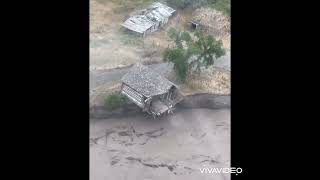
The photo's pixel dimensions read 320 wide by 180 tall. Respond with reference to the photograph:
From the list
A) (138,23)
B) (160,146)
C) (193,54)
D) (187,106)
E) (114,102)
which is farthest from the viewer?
(138,23)

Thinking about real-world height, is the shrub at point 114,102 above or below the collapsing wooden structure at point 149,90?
below

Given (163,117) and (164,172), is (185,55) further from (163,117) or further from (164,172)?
(164,172)

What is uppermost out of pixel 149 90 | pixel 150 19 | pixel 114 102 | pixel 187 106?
pixel 150 19

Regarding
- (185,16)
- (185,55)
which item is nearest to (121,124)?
(185,55)

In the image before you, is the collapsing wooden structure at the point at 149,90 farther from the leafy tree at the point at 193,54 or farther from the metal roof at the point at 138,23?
the metal roof at the point at 138,23

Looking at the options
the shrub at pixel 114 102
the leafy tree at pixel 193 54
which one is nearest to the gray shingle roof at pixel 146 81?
the shrub at pixel 114 102

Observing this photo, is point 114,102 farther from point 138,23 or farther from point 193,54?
Answer: point 138,23

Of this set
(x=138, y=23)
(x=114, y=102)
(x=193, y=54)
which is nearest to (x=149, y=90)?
(x=114, y=102)
